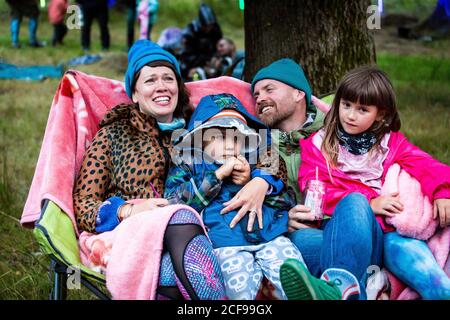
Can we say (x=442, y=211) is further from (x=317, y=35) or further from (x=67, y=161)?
(x=67, y=161)

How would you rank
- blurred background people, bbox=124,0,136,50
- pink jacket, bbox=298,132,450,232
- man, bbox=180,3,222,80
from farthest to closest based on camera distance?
blurred background people, bbox=124,0,136,50 < man, bbox=180,3,222,80 < pink jacket, bbox=298,132,450,232

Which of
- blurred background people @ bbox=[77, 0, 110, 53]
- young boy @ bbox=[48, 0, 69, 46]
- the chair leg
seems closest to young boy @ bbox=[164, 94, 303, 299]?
the chair leg

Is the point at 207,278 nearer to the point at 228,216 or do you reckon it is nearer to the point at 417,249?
the point at 228,216

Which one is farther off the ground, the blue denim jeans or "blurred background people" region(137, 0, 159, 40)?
"blurred background people" region(137, 0, 159, 40)

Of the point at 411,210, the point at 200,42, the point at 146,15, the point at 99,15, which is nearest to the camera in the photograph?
the point at 411,210

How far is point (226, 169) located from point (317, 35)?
126 cm

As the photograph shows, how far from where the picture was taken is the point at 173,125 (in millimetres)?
2744

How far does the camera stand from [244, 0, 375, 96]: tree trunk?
335cm

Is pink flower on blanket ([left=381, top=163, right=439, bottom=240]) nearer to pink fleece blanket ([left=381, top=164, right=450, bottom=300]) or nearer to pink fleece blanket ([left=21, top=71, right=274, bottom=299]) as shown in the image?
pink fleece blanket ([left=381, top=164, right=450, bottom=300])

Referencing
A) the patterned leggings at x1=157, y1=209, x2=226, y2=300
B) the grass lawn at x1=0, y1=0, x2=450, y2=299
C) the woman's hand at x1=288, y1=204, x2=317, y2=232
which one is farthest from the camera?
the grass lawn at x1=0, y1=0, x2=450, y2=299

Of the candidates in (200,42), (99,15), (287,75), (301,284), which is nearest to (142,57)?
(287,75)

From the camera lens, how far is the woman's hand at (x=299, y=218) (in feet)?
8.29

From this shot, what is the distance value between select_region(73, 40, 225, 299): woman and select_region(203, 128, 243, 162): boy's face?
0.20 metres

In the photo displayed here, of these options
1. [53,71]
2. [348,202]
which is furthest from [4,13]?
[348,202]
